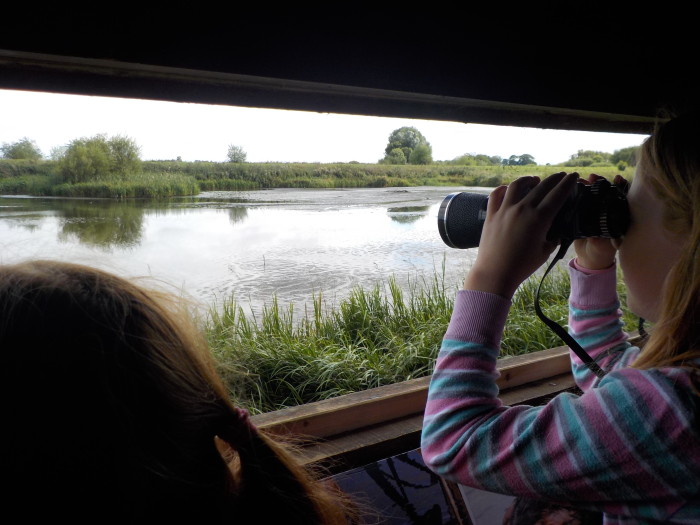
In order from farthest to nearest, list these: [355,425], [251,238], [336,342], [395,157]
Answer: [336,342] → [395,157] → [251,238] → [355,425]

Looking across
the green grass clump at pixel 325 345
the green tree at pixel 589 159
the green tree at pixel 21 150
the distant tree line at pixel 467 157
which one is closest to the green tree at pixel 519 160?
the distant tree line at pixel 467 157

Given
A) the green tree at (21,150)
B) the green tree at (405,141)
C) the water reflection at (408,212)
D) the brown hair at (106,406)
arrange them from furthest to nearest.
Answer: the water reflection at (408,212)
the green tree at (405,141)
the green tree at (21,150)
the brown hair at (106,406)

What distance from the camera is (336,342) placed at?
1.88m

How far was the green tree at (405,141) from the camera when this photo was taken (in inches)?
58.2

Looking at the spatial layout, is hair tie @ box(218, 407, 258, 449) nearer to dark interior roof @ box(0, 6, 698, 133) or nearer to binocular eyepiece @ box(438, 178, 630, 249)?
binocular eyepiece @ box(438, 178, 630, 249)

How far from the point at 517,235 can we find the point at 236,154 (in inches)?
35.0

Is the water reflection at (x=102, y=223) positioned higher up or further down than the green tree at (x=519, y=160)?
further down

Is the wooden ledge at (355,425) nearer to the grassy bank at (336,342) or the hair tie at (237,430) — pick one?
the grassy bank at (336,342)

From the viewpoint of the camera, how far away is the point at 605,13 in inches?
44.2

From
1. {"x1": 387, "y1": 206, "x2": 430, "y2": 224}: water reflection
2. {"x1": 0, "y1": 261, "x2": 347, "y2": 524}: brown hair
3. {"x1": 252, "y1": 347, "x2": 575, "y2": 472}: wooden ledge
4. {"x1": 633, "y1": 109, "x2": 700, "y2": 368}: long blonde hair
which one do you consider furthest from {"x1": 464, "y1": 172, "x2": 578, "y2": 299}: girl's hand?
{"x1": 387, "y1": 206, "x2": 430, "y2": 224}: water reflection

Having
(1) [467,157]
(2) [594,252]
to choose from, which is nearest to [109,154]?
(2) [594,252]

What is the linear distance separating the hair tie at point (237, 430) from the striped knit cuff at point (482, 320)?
0.90 feet

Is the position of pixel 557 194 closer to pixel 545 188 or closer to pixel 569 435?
pixel 545 188

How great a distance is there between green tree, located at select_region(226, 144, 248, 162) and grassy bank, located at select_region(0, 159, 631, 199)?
0.8 inches
